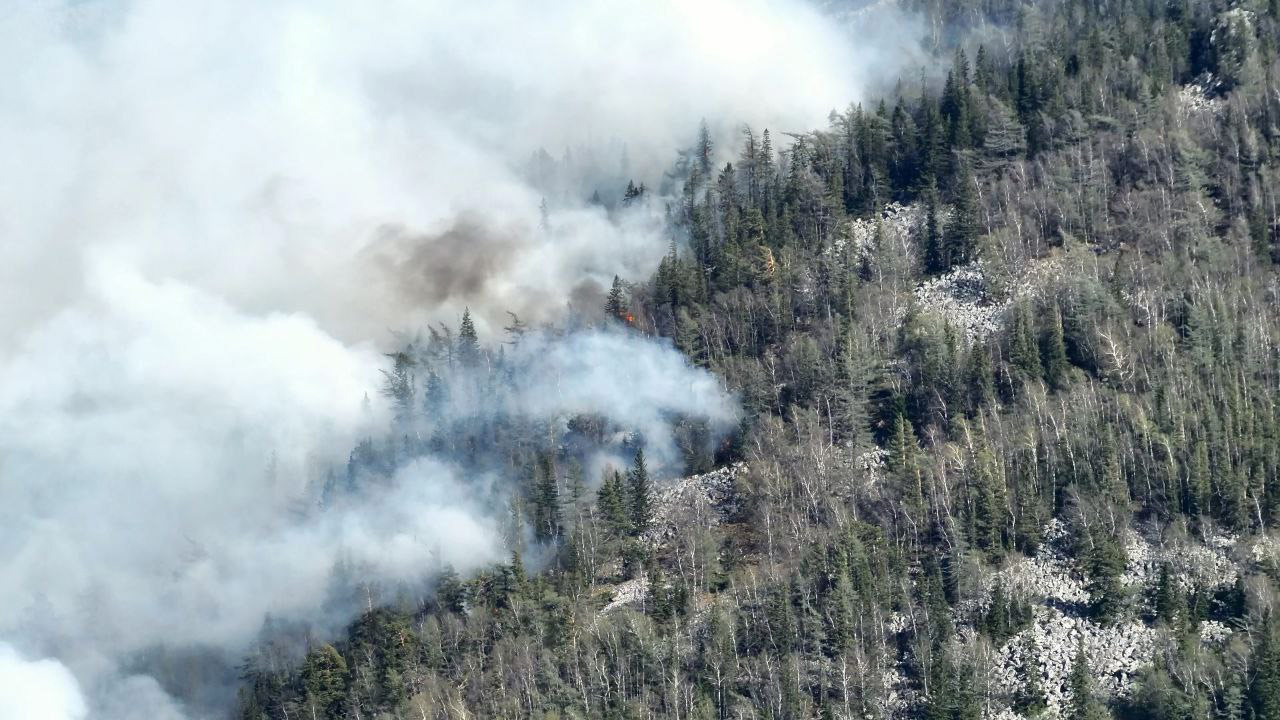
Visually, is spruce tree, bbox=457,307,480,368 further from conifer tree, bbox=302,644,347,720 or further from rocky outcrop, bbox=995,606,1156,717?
rocky outcrop, bbox=995,606,1156,717

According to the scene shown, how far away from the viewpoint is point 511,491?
468 ft

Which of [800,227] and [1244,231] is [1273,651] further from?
[800,227]

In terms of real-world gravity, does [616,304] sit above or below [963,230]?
above

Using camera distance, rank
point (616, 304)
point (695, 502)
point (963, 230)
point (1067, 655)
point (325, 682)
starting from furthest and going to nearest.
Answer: point (616, 304)
point (963, 230)
point (695, 502)
point (325, 682)
point (1067, 655)

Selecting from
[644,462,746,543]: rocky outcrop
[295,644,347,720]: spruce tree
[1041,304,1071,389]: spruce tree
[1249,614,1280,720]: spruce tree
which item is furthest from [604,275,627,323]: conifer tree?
[1249,614,1280,720]: spruce tree

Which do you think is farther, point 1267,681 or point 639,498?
point 639,498

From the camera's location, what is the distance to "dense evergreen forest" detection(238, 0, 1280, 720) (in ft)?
359

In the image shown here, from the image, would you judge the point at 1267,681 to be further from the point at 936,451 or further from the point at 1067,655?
the point at 936,451

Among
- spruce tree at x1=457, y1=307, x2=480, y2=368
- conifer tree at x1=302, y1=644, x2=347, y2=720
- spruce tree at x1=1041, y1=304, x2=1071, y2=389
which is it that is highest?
spruce tree at x1=457, y1=307, x2=480, y2=368

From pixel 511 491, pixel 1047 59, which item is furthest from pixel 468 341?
pixel 1047 59

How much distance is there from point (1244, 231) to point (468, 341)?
74058mm

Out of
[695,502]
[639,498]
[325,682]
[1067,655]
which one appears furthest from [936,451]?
[325,682]

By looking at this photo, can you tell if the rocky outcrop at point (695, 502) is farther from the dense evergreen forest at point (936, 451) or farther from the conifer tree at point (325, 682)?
the conifer tree at point (325, 682)

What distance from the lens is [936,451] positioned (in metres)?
128
